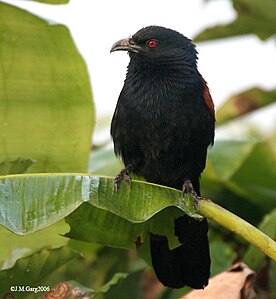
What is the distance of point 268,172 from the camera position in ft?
16.4

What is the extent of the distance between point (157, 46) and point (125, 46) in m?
0.16

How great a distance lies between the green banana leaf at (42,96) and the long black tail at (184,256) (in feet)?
1.98

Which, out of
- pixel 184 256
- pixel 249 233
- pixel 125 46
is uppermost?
pixel 125 46

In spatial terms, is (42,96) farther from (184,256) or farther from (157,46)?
(184,256)

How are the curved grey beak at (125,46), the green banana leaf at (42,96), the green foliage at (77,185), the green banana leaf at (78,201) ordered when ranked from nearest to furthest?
the green banana leaf at (78,201), the green foliage at (77,185), the green banana leaf at (42,96), the curved grey beak at (125,46)

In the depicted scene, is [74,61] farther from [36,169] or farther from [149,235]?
[149,235]

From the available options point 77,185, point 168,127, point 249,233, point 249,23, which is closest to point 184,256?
point 168,127

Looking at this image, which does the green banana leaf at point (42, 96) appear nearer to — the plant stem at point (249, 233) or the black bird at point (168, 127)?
the black bird at point (168, 127)

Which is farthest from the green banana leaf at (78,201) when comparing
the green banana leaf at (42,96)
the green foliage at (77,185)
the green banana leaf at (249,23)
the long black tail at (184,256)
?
the green banana leaf at (249,23)

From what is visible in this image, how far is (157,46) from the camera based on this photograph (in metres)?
4.20

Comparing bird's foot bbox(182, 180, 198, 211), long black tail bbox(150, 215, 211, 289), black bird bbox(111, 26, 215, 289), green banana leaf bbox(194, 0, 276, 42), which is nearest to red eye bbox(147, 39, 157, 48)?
black bird bbox(111, 26, 215, 289)

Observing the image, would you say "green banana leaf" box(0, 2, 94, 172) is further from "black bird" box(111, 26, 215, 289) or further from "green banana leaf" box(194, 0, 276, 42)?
"green banana leaf" box(194, 0, 276, 42)

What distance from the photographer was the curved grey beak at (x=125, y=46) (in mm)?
4184

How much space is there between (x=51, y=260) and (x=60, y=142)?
2.55 feet
